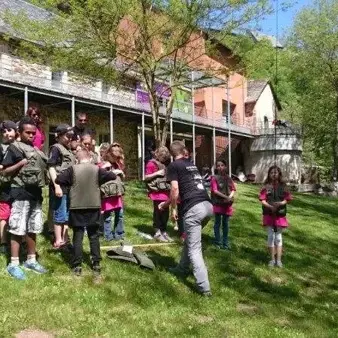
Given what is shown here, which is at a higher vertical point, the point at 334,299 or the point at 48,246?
the point at 48,246

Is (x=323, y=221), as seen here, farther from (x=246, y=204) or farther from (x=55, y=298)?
(x=55, y=298)

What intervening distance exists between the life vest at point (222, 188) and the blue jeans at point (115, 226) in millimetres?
1541

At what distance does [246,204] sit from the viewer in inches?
631

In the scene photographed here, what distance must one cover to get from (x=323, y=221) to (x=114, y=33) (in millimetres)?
7776

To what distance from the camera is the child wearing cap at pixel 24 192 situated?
5.84 meters

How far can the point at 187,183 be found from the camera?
623 centimetres

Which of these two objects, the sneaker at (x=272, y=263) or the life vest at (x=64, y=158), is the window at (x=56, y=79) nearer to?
the life vest at (x=64, y=158)

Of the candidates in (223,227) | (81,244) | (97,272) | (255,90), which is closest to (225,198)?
(223,227)

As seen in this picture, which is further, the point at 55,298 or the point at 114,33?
the point at 114,33

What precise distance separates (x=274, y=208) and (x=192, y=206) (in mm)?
2186

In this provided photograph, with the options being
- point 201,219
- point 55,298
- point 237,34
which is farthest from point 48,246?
point 237,34

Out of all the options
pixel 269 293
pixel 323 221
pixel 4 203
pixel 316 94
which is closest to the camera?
pixel 4 203

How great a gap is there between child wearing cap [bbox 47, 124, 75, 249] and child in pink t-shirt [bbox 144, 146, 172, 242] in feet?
5.63

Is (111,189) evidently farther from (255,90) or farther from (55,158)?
(255,90)
